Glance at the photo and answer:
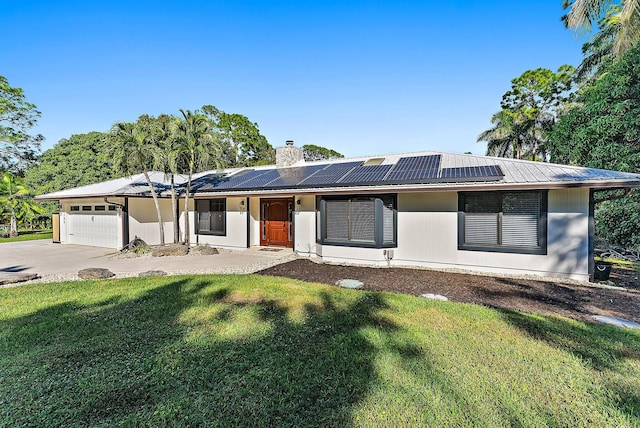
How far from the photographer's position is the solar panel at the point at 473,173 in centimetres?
771

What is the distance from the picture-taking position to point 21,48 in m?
13.1

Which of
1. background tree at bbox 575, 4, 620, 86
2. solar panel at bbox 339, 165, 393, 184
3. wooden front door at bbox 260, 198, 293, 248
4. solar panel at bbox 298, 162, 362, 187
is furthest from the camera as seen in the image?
background tree at bbox 575, 4, 620, 86

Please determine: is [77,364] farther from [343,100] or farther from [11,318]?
[343,100]

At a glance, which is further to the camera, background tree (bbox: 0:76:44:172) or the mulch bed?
background tree (bbox: 0:76:44:172)

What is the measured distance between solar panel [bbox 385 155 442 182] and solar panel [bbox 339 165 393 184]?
0.31 metres

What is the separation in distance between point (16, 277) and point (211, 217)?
6.67 m

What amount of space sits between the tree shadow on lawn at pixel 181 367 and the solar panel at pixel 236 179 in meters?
7.93

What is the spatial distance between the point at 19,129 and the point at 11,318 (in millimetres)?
28393

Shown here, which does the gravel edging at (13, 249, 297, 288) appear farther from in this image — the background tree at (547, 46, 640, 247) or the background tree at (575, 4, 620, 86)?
the background tree at (575, 4, 620, 86)

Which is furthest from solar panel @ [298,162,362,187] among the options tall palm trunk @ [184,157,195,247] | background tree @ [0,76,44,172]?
background tree @ [0,76,44,172]

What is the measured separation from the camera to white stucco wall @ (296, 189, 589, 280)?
7238mm

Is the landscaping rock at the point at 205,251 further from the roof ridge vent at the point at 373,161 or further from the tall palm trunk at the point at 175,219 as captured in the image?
the roof ridge vent at the point at 373,161

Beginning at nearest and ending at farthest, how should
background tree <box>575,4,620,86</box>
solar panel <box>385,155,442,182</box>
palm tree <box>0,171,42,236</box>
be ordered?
palm tree <box>0,171,42,236</box> → solar panel <box>385,155,442,182</box> → background tree <box>575,4,620,86</box>

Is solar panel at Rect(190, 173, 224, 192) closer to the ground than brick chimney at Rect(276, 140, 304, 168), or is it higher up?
closer to the ground
